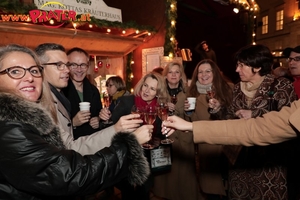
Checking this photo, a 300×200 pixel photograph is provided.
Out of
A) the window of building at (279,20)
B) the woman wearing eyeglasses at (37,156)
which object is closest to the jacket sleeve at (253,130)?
the woman wearing eyeglasses at (37,156)

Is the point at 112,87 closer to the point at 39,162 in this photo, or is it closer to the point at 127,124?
the point at 127,124

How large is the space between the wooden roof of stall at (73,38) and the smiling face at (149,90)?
2526 millimetres

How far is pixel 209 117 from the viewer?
3.37 m

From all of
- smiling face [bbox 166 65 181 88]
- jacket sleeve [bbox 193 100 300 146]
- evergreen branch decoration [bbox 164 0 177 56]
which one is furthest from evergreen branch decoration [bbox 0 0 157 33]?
jacket sleeve [bbox 193 100 300 146]

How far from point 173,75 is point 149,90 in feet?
2.42

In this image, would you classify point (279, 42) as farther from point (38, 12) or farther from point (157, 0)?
point (38, 12)

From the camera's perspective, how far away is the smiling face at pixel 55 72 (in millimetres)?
2436

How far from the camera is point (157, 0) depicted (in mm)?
6938

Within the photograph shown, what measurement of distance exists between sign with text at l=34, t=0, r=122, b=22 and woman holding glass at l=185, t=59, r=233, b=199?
9.64 feet

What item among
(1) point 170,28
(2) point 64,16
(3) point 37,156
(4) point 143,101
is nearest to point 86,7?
(2) point 64,16

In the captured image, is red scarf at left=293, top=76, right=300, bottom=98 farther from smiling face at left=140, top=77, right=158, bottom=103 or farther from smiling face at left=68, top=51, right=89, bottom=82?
smiling face at left=68, top=51, right=89, bottom=82

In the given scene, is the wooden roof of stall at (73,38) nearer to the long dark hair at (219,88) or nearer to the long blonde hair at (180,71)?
the long blonde hair at (180,71)

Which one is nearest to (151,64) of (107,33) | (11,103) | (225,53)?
(107,33)

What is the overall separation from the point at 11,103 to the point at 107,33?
4.71 meters
